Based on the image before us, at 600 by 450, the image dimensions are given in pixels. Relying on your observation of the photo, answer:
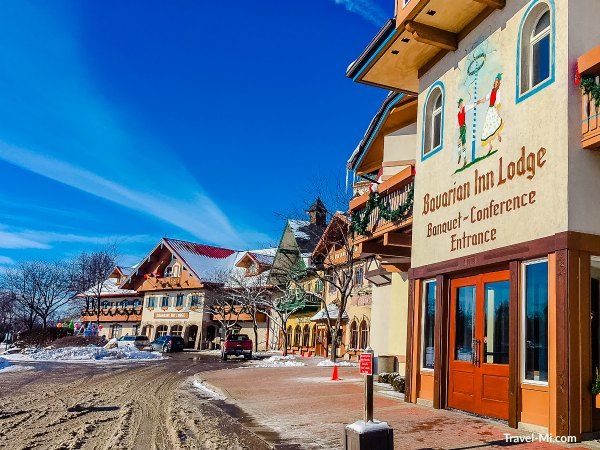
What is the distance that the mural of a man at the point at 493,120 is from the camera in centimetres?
962

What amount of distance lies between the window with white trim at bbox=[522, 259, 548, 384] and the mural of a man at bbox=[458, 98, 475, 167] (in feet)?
9.41

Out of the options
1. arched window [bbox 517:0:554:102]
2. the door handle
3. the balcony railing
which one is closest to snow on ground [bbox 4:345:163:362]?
the door handle

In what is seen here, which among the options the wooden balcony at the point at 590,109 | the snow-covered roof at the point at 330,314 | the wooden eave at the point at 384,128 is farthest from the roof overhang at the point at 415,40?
the snow-covered roof at the point at 330,314

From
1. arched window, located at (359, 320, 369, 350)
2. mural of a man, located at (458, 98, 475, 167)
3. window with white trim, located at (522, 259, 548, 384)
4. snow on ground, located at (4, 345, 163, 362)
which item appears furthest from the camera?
arched window, located at (359, 320, 369, 350)

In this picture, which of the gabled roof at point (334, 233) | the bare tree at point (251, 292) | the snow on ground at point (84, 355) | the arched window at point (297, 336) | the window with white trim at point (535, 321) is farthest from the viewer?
the arched window at point (297, 336)

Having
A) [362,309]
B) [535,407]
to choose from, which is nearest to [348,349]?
[362,309]

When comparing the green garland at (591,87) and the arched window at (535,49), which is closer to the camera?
the green garland at (591,87)

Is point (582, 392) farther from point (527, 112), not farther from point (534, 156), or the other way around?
point (527, 112)

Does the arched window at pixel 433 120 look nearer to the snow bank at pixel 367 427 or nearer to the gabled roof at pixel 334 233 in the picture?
the snow bank at pixel 367 427

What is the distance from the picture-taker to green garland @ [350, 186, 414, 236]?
12812mm

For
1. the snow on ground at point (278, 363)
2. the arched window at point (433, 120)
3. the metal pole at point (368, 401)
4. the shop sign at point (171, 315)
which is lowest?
the snow on ground at point (278, 363)

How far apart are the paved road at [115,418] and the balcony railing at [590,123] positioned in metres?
6.12

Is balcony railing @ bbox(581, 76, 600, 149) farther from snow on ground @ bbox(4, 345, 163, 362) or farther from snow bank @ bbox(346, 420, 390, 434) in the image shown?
snow on ground @ bbox(4, 345, 163, 362)

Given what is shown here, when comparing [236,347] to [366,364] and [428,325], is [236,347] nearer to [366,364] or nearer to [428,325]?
[428,325]
